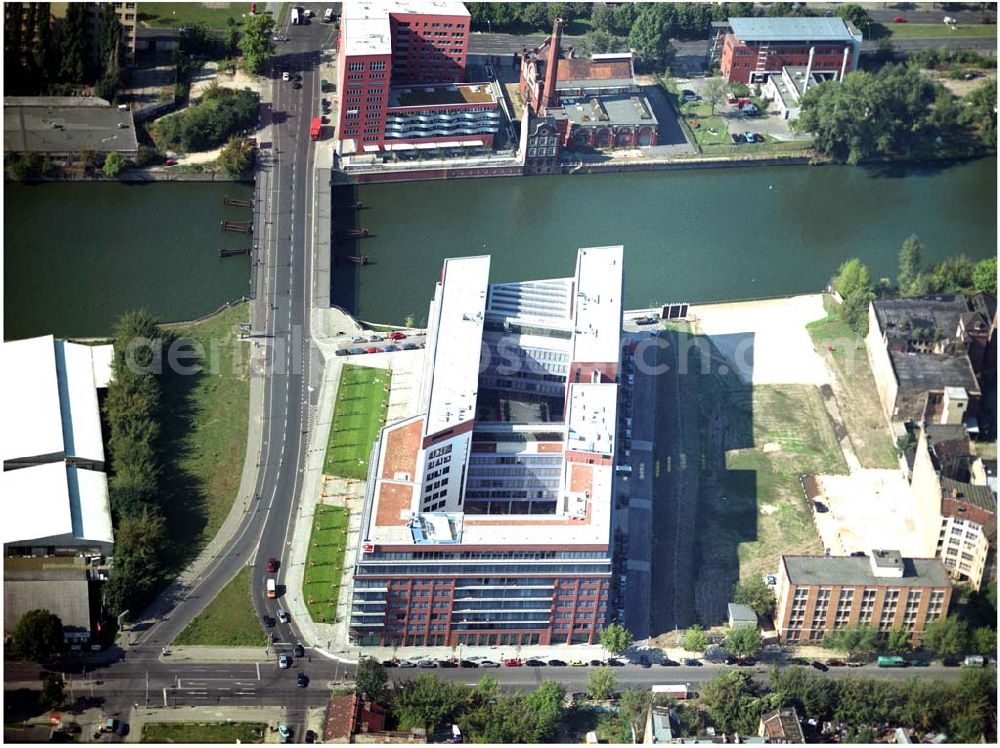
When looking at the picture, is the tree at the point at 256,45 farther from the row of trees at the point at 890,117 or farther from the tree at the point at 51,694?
the tree at the point at 51,694

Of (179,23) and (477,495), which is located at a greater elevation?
(179,23)

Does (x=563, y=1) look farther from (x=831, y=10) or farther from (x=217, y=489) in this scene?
(x=217, y=489)

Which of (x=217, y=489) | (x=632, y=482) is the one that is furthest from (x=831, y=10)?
(x=217, y=489)

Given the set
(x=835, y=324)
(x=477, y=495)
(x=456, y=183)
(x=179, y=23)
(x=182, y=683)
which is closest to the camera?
(x=182, y=683)

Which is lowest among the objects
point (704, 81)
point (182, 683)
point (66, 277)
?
point (182, 683)

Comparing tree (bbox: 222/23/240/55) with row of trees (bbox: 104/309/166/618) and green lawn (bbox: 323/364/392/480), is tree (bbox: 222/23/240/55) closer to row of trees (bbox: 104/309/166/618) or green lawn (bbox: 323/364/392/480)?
row of trees (bbox: 104/309/166/618)

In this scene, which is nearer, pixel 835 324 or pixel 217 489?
pixel 217 489

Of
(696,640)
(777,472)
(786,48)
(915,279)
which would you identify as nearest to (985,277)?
(915,279)

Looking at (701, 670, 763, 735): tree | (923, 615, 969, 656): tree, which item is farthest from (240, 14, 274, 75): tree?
(923, 615, 969, 656): tree
